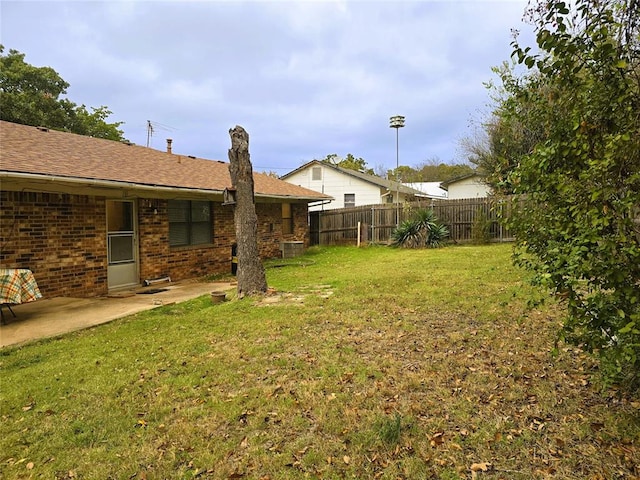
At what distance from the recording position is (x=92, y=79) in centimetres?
1997

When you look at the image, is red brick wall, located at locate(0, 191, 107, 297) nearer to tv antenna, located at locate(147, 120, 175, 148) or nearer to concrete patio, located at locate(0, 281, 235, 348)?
concrete patio, located at locate(0, 281, 235, 348)

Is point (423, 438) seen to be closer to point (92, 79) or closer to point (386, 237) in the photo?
point (386, 237)

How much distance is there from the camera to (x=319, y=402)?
308cm

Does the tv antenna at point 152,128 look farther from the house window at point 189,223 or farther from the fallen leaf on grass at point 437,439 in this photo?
the fallen leaf on grass at point 437,439

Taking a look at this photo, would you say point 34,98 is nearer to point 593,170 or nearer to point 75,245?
point 75,245

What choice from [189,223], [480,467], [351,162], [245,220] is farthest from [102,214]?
[351,162]

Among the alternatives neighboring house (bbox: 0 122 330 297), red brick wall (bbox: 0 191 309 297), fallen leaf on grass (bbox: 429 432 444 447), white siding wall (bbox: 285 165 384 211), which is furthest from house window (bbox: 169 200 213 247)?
white siding wall (bbox: 285 165 384 211)

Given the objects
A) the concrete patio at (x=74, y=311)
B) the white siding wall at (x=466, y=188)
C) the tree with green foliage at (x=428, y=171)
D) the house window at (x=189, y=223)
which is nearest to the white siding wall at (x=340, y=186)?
the white siding wall at (x=466, y=188)

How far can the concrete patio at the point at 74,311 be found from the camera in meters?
5.37

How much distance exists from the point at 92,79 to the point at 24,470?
2237 centimetres

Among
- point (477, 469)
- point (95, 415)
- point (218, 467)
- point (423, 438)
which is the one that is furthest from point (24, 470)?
point (477, 469)

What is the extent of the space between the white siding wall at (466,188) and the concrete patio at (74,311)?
740 inches

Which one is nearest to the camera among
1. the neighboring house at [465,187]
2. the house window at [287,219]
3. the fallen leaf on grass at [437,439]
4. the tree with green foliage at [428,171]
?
the fallen leaf on grass at [437,439]

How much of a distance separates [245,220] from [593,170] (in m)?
6.04
